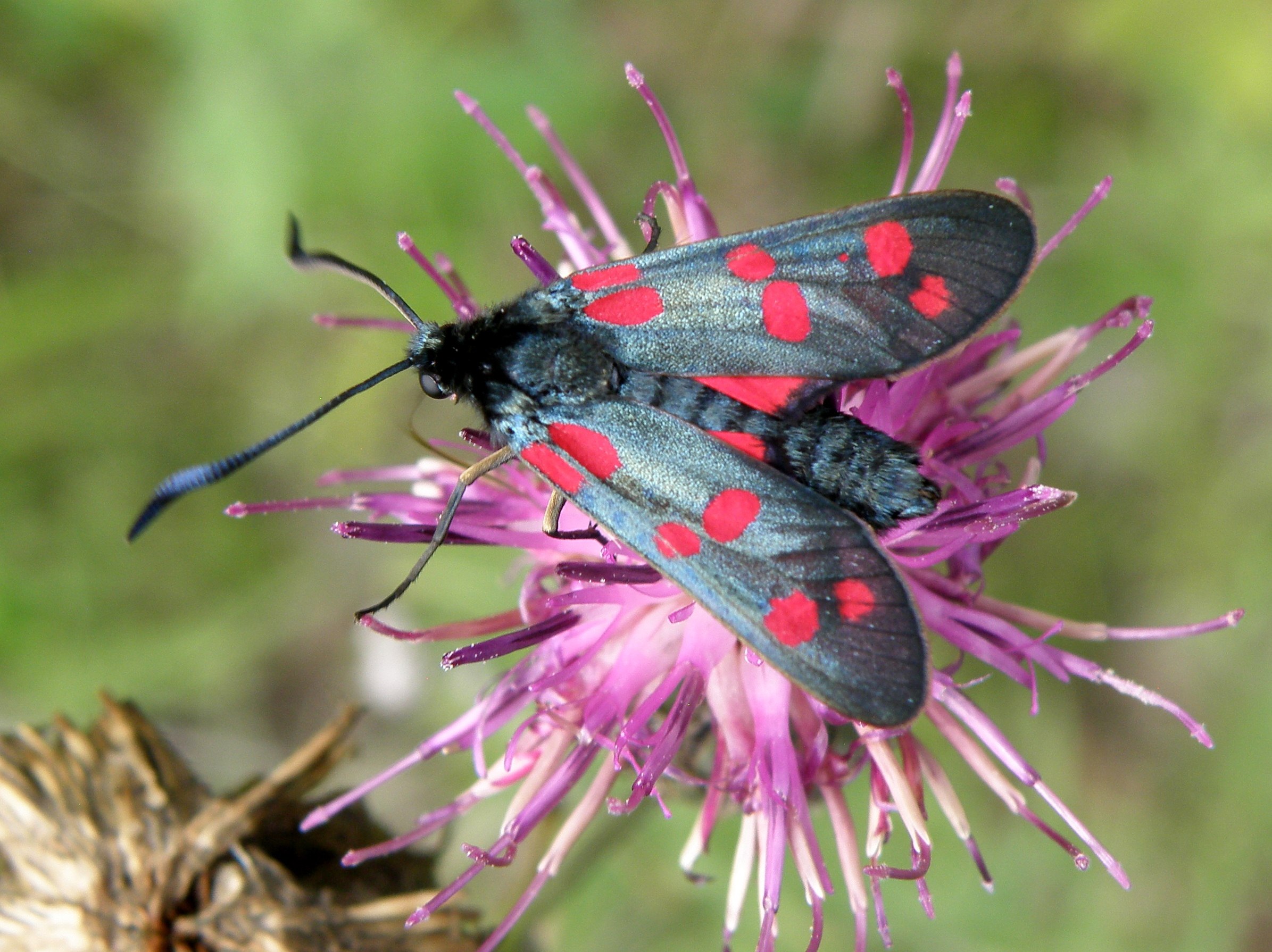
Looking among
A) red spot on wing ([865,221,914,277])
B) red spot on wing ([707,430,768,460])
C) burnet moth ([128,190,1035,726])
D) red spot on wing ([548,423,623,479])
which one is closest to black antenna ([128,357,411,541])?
burnet moth ([128,190,1035,726])

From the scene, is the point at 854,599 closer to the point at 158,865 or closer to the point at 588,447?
the point at 588,447

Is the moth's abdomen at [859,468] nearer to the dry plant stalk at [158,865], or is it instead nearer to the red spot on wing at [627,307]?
the red spot on wing at [627,307]

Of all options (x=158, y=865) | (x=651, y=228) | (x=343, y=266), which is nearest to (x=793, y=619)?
(x=651, y=228)

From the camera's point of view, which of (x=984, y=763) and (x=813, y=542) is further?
(x=984, y=763)

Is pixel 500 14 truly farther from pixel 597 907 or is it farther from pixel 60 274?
pixel 597 907

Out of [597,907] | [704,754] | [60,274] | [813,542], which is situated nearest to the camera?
[813,542]

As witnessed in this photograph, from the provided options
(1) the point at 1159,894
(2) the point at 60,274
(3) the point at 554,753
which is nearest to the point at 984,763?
(3) the point at 554,753
